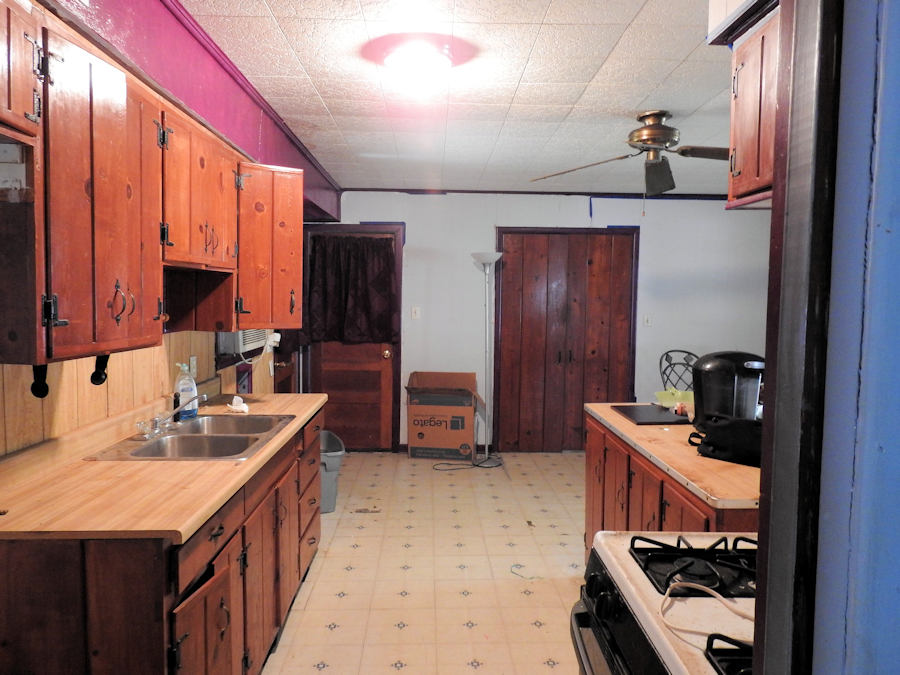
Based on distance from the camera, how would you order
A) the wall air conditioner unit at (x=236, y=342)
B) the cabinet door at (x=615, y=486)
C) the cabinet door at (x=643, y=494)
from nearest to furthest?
the cabinet door at (x=643, y=494) → the cabinet door at (x=615, y=486) → the wall air conditioner unit at (x=236, y=342)

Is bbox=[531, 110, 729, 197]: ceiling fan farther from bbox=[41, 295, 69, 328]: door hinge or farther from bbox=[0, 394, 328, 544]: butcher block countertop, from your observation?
bbox=[41, 295, 69, 328]: door hinge

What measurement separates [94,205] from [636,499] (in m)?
2.23

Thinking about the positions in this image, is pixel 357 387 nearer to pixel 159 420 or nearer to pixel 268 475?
pixel 159 420

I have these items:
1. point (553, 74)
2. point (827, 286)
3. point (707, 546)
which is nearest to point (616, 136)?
point (553, 74)

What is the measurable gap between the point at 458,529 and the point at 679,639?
2902 mm

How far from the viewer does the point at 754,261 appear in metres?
5.63

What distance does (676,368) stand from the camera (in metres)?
5.66

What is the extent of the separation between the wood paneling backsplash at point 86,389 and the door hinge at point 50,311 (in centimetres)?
49

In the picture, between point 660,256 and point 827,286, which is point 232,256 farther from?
point 660,256

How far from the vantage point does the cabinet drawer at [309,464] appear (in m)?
2.89

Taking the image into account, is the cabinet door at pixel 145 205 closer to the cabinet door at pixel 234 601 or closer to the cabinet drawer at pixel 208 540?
the cabinet drawer at pixel 208 540

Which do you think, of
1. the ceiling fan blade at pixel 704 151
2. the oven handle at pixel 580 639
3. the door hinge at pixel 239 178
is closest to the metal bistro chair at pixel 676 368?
the ceiling fan blade at pixel 704 151

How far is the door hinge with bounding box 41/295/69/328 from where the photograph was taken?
1.43 meters

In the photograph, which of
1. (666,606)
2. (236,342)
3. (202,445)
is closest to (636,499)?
(666,606)
